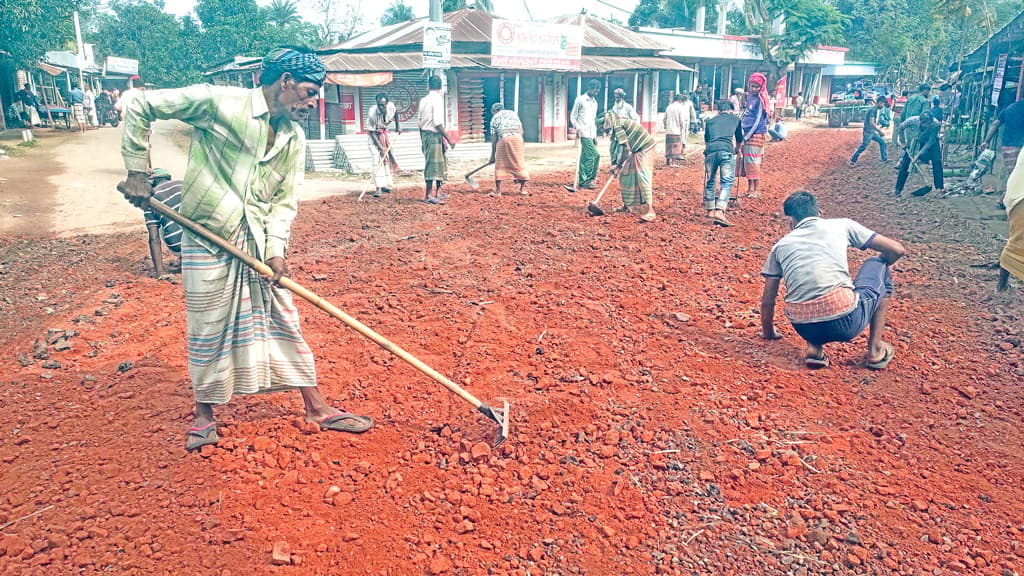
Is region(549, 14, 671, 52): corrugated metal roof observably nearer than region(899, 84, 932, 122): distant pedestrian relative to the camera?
No

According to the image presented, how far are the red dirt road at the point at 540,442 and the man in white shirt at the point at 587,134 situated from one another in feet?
17.4

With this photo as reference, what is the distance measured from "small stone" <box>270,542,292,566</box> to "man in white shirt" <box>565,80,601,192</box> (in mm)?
9120

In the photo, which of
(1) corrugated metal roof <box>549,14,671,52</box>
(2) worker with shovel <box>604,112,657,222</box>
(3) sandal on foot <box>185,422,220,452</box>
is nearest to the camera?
(3) sandal on foot <box>185,422,220,452</box>

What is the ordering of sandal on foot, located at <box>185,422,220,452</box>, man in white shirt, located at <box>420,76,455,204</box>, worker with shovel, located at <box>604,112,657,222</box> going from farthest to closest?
man in white shirt, located at <box>420,76,455,204</box> → worker with shovel, located at <box>604,112,657,222</box> → sandal on foot, located at <box>185,422,220,452</box>

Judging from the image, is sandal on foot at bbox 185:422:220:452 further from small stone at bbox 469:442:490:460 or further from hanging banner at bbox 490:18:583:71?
hanging banner at bbox 490:18:583:71

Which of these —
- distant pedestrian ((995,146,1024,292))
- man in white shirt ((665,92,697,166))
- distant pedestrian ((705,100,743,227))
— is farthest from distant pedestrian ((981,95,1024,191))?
man in white shirt ((665,92,697,166))

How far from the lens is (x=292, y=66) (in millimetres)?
3020

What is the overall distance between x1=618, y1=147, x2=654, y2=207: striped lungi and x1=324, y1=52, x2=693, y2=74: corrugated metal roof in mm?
9445

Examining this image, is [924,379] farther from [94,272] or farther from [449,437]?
[94,272]

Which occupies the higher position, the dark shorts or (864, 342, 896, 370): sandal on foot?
the dark shorts

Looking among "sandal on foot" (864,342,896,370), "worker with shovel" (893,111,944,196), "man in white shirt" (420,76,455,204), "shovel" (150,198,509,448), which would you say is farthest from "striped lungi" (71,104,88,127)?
"sandal on foot" (864,342,896,370)

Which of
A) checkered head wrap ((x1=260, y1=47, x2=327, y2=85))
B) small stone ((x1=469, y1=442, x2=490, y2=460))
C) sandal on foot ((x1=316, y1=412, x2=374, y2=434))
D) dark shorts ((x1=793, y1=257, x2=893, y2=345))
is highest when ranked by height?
checkered head wrap ((x1=260, y1=47, x2=327, y2=85))

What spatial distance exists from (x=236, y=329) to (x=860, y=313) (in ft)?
10.9

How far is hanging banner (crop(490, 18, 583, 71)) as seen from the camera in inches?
737
